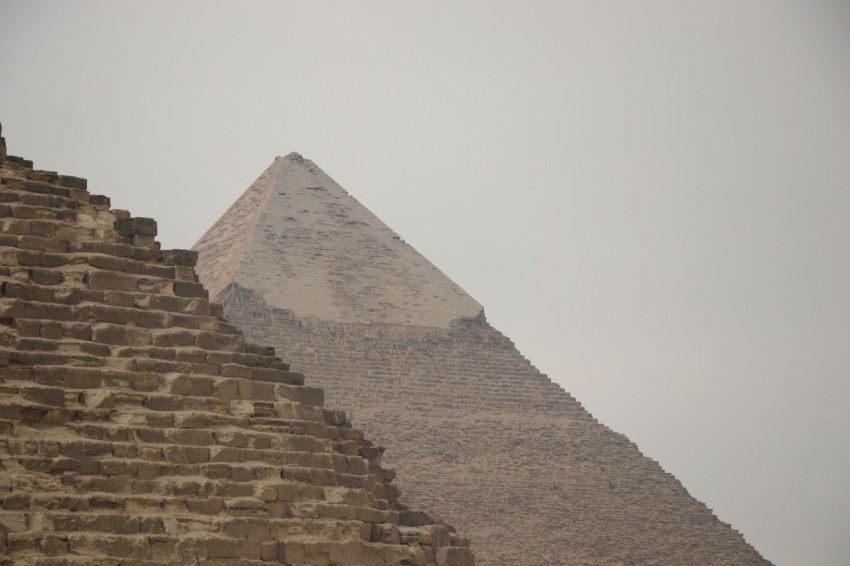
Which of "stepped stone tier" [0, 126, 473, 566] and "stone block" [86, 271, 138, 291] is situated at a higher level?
"stone block" [86, 271, 138, 291]

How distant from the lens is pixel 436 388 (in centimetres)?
7975

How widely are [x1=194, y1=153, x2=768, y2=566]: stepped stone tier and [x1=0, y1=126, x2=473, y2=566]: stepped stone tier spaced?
A: 1979 inches

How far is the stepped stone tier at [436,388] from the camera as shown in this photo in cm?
7362

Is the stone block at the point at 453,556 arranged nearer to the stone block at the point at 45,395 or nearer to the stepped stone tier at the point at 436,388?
the stone block at the point at 45,395

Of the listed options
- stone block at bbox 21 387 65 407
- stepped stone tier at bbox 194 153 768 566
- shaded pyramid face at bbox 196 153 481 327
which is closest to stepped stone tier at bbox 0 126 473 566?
stone block at bbox 21 387 65 407

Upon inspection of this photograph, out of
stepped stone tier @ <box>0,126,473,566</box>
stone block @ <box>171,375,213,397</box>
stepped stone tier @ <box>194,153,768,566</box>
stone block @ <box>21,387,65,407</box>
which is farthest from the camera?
stepped stone tier @ <box>194,153,768,566</box>

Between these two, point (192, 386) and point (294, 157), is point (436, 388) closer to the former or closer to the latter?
point (294, 157)

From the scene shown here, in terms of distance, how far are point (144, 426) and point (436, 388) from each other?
61017 millimetres

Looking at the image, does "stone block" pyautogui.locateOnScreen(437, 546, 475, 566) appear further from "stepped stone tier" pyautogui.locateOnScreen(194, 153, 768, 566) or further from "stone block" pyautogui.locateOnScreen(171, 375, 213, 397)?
"stepped stone tier" pyautogui.locateOnScreen(194, 153, 768, 566)

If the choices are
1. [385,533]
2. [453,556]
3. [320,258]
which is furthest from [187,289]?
[320,258]

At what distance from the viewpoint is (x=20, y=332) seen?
18875mm

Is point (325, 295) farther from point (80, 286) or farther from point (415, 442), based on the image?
point (80, 286)

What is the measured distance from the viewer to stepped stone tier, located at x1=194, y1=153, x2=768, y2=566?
73.6 meters

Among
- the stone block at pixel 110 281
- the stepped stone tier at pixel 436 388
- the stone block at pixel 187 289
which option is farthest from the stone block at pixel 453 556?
the stepped stone tier at pixel 436 388
